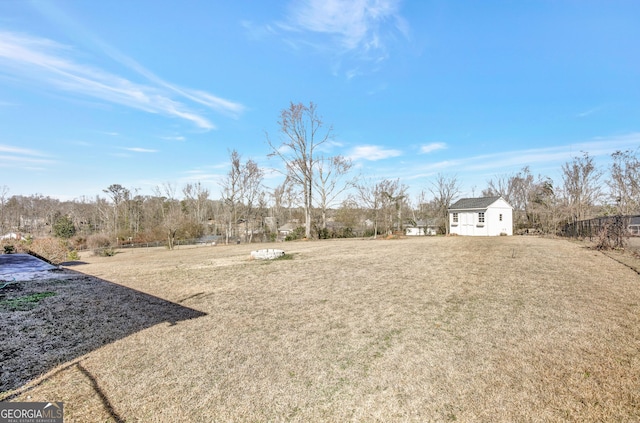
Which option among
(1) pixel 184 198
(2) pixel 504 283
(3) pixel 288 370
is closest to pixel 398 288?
(2) pixel 504 283

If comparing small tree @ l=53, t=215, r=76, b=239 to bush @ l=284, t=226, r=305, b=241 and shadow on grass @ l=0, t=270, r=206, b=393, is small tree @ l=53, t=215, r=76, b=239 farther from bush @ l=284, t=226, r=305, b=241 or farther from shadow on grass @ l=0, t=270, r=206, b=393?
shadow on grass @ l=0, t=270, r=206, b=393

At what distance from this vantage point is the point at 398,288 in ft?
20.8

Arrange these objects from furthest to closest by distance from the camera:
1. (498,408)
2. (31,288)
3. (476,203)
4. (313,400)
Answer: (476,203) → (31,288) → (313,400) → (498,408)

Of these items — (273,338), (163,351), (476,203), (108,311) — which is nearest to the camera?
(163,351)

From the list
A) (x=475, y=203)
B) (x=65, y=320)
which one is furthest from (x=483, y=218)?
(x=65, y=320)

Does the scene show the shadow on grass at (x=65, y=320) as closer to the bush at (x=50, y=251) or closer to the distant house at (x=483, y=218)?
the bush at (x=50, y=251)

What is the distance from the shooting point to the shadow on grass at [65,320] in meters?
3.13

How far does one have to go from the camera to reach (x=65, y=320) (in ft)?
14.3

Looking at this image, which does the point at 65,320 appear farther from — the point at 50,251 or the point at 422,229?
the point at 422,229

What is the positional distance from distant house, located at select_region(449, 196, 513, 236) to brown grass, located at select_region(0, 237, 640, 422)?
67.2 ft

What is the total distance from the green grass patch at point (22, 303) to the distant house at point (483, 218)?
90.0 ft

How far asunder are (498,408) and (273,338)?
2.51 meters

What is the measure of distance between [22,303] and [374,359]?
567 cm

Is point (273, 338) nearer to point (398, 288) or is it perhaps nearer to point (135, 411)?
point (135, 411)
